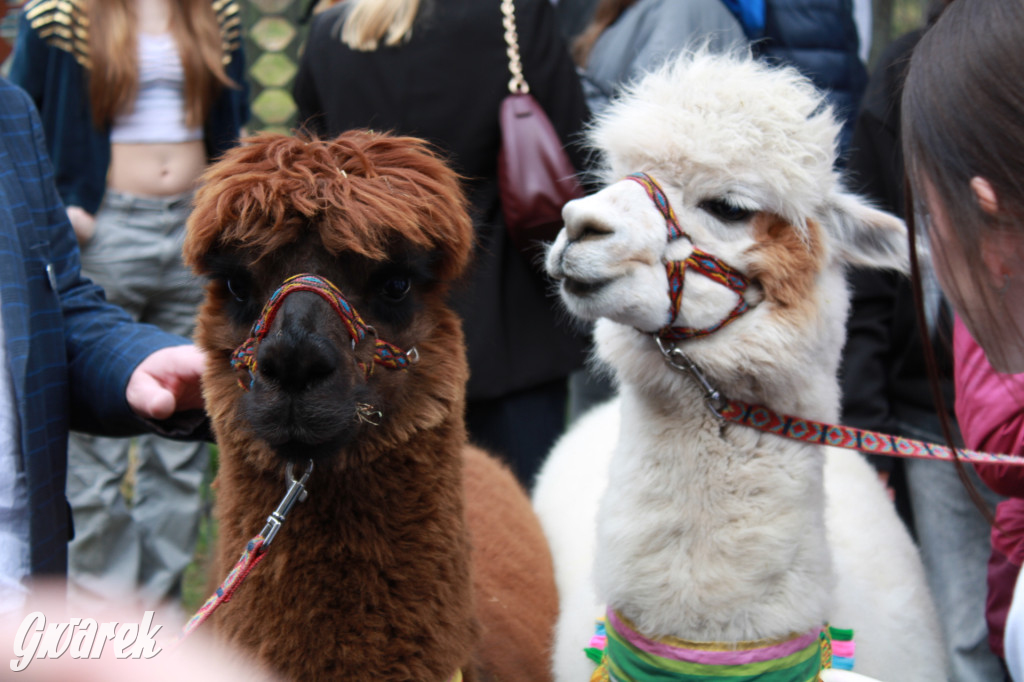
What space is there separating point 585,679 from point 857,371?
1309mm

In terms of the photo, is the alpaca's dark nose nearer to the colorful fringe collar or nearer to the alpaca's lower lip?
the alpaca's lower lip

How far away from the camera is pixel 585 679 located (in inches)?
76.6

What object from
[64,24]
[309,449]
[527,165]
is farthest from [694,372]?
[64,24]

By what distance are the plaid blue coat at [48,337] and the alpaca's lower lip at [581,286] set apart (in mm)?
876

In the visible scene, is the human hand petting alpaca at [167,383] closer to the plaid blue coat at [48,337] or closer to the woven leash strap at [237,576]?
the plaid blue coat at [48,337]

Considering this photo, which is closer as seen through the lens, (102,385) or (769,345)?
(769,345)

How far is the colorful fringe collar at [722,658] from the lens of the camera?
1557 mm

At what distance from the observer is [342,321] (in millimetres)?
1405

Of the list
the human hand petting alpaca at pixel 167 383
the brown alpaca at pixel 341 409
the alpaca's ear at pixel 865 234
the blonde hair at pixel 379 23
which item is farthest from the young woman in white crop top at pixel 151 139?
the alpaca's ear at pixel 865 234

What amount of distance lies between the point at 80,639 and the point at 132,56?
8.93ft

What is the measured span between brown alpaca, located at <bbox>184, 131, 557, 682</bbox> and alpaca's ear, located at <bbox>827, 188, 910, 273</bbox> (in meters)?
0.79

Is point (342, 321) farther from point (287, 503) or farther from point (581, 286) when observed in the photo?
point (581, 286)

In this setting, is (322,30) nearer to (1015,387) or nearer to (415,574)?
(415,574)

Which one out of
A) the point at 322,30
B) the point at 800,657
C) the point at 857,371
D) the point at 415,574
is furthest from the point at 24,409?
the point at 857,371
